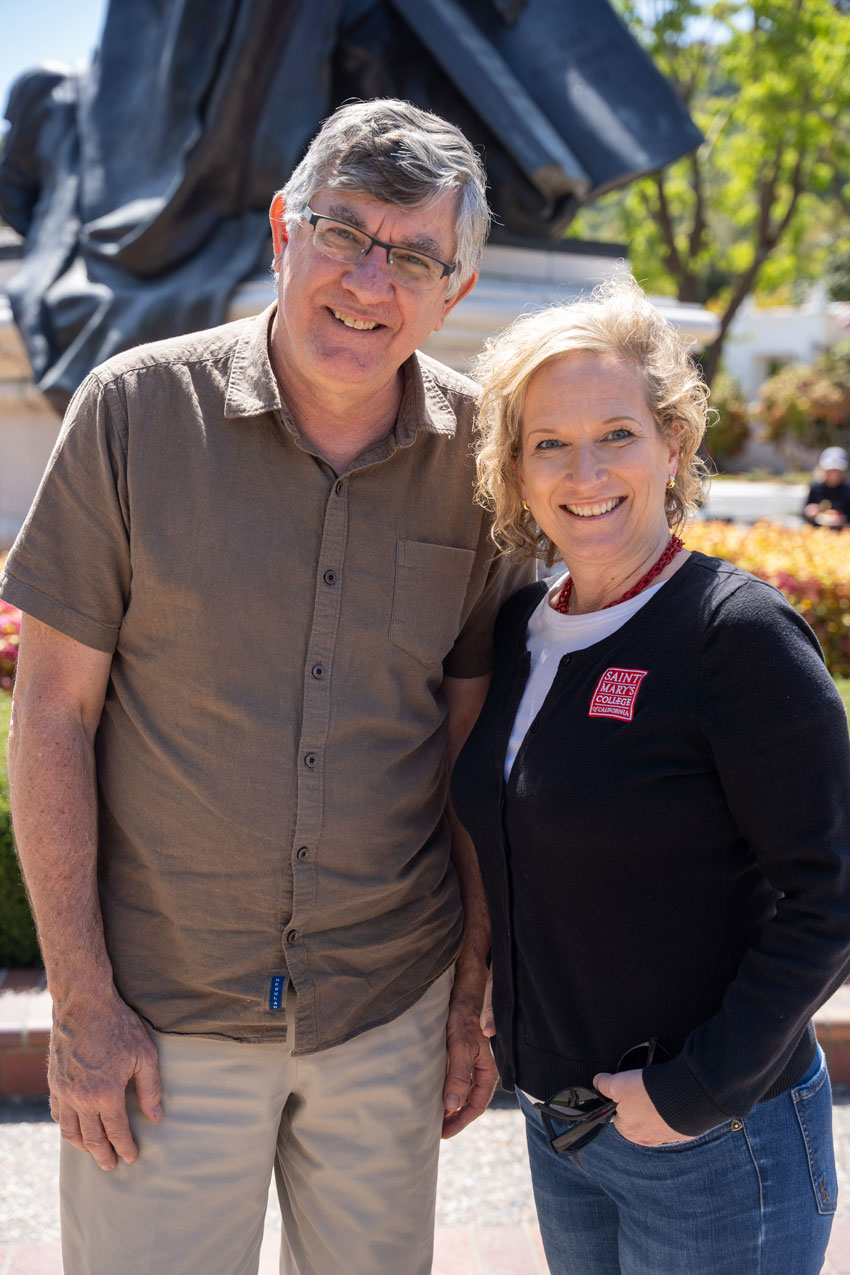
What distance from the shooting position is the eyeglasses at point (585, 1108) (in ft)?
5.44

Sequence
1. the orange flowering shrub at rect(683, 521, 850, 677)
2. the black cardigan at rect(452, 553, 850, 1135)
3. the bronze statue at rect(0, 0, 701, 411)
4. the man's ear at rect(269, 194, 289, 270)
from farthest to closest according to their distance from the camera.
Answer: the bronze statue at rect(0, 0, 701, 411) → the orange flowering shrub at rect(683, 521, 850, 677) → the man's ear at rect(269, 194, 289, 270) → the black cardigan at rect(452, 553, 850, 1135)

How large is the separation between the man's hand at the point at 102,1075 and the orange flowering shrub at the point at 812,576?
4542 millimetres

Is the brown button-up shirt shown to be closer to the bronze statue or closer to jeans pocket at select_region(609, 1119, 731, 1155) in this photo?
jeans pocket at select_region(609, 1119, 731, 1155)

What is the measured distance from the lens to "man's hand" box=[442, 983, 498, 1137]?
216 centimetres

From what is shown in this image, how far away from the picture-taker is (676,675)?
163 centimetres

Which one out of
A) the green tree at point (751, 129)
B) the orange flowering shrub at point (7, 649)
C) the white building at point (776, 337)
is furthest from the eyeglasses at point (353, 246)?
the white building at point (776, 337)

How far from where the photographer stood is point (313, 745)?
6.00 feet

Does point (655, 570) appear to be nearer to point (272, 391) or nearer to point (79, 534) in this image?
point (272, 391)

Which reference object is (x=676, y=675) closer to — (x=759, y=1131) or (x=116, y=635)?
(x=759, y=1131)

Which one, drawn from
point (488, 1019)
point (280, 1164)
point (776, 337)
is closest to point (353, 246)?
point (488, 1019)

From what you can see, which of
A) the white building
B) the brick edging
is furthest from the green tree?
the white building

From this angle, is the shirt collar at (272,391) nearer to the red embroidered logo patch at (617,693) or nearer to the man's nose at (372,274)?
the man's nose at (372,274)

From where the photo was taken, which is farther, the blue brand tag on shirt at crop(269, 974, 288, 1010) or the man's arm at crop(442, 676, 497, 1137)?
the man's arm at crop(442, 676, 497, 1137)

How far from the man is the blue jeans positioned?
0.52 metres
